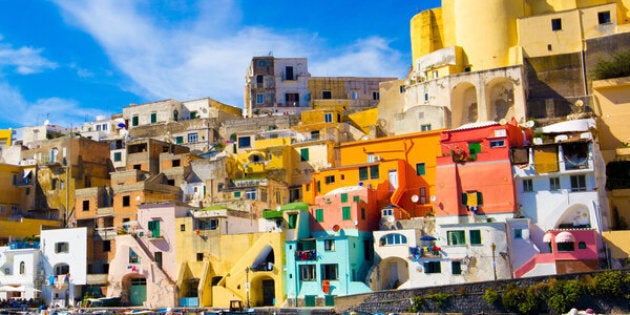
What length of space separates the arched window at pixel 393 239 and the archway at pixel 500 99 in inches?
599

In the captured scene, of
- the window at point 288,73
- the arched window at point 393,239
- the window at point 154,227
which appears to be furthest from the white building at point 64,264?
the window at point 288,73

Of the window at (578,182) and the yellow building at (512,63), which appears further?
the yellow building at (512,63)

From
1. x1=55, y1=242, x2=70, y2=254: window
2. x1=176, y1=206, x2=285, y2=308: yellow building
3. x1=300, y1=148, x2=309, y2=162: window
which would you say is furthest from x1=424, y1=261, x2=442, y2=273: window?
x1=55, y1=242, x2=70, y2=254: window

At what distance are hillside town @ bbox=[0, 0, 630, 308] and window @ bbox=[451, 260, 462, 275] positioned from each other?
0.14 meters

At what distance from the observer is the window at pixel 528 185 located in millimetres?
41688

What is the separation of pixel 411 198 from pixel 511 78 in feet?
41.2

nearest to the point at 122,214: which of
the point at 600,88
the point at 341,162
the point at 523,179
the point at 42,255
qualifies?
the point at 42,255

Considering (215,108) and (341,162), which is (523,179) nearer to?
(341,162)

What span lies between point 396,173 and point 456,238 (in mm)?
8931

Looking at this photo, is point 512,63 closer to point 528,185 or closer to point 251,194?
point 528,185

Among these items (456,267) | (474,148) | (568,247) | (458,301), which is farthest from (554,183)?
(458,301)

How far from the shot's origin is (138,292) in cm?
4972

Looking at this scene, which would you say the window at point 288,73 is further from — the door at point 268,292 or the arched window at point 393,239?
the arched window at point 393,239

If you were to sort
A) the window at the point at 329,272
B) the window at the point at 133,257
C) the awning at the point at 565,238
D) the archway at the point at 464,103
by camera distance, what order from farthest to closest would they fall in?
the archway at the point at 464,103 < the window at the point at 133,257 < the window at the point at 329,272 < the awning at the point at 565,238
